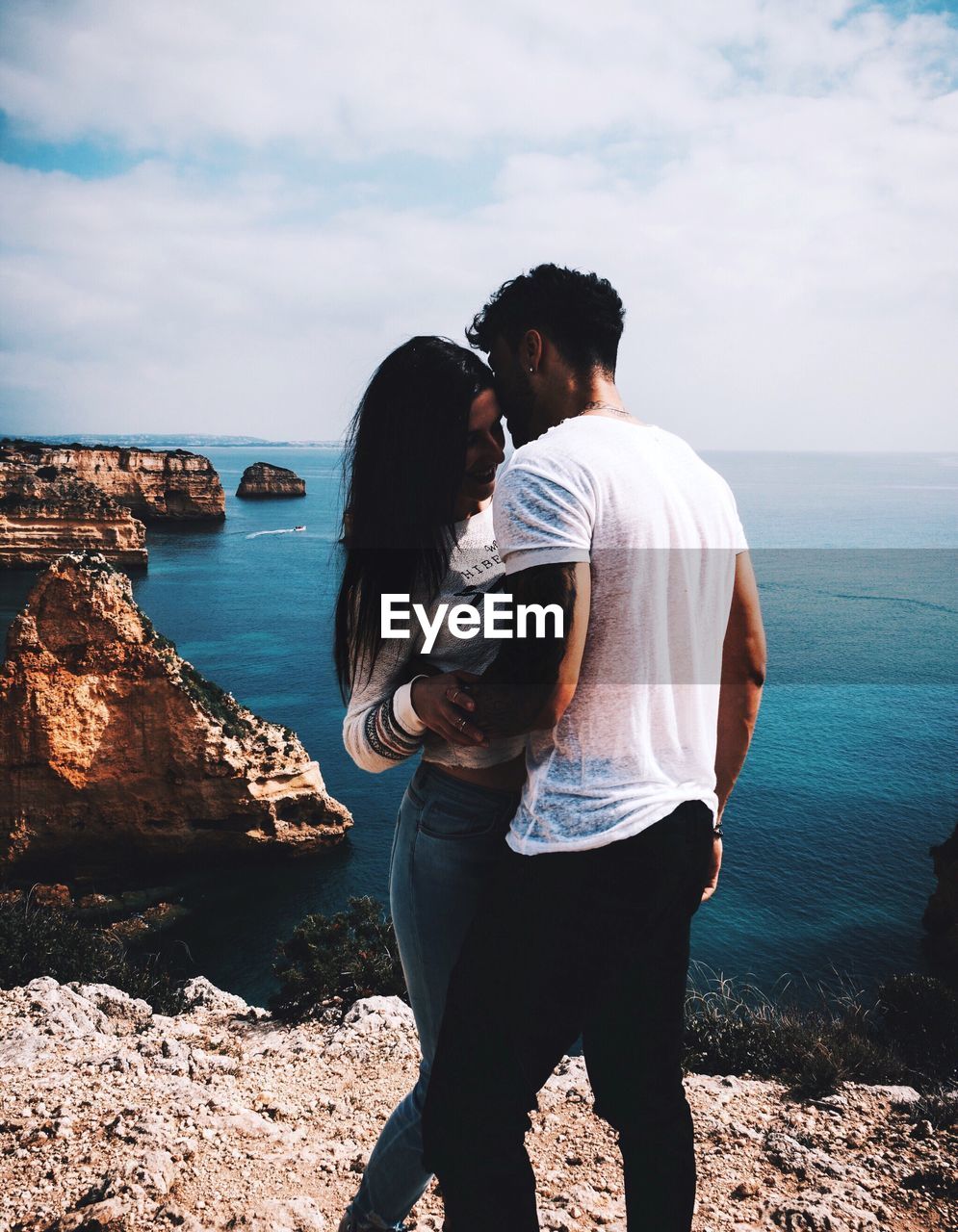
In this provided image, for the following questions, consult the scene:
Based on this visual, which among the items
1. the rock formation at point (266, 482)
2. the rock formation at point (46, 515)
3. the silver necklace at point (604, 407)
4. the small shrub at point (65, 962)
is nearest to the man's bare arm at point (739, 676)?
the silver necklace at point (604, 407)

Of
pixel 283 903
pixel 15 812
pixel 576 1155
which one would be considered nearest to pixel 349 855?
pixel 283 903

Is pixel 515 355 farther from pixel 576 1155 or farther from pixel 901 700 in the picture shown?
pixel 901 700

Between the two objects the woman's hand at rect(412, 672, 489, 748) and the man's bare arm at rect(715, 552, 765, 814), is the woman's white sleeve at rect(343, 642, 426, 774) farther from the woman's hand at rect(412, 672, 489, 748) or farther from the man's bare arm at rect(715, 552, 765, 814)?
the man's bare arm at rect(715, 552, 765, 814)

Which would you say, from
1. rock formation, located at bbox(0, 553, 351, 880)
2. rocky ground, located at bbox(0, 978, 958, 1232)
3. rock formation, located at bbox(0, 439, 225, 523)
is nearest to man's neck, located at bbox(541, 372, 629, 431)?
rocky ground, located at bbox(0, 978, 958, 1232)

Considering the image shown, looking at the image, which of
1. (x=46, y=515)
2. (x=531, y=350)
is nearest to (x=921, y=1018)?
(x=531, y=350)

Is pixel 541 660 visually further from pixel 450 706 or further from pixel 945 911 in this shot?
pixel 945 911

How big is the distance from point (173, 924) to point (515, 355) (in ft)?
66.7

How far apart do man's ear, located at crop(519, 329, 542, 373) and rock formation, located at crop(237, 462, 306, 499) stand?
494ft

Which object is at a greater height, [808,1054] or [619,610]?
[619,610]

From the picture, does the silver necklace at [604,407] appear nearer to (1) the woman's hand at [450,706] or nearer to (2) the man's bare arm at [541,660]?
(2) the man's bare arm at [541,660]

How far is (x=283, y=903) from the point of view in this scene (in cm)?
2045

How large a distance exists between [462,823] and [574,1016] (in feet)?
1.75

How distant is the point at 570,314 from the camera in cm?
201

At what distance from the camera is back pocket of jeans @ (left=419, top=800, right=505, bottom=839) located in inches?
84.1
